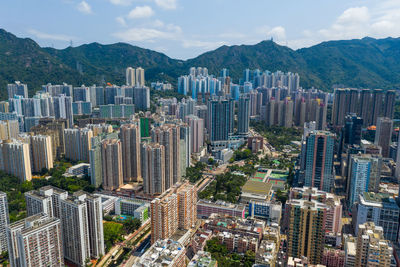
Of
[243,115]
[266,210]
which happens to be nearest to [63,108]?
[243,115]

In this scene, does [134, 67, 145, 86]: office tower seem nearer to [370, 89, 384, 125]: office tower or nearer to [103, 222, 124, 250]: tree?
[370, 89, 384, 125]: office tower

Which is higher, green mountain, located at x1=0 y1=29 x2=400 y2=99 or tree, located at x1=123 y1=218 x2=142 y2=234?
green mountain, located at x1=0 y1=29 x2=400 y2=99

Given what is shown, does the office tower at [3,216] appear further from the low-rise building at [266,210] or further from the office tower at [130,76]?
the office tower at [130,76]

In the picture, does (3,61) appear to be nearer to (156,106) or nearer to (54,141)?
(156,106)

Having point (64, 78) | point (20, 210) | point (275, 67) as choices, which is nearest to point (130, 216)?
point (20, 210)

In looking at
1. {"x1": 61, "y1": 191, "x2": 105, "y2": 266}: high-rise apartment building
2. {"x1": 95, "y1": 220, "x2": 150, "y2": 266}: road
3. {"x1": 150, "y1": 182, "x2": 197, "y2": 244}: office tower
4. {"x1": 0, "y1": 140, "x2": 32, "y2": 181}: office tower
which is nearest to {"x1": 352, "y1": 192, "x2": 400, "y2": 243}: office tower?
{"x1": 150, "y1": 182, "x2": 197, "y2": 244}: office tower

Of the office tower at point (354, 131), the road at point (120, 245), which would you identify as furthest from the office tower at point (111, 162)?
the office tower at point (354, 131)
